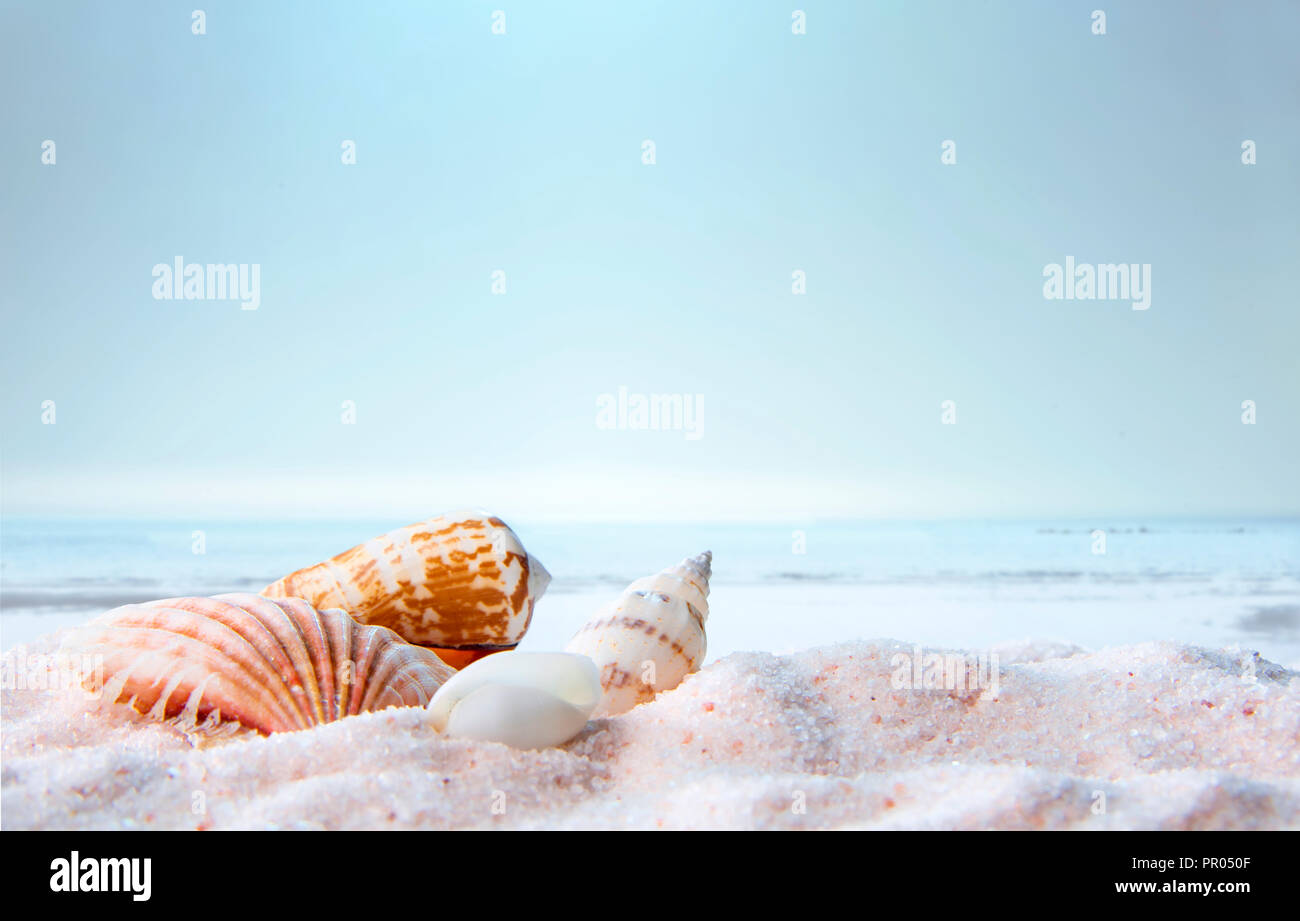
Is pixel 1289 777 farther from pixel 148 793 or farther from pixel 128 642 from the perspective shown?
pixel 128 642

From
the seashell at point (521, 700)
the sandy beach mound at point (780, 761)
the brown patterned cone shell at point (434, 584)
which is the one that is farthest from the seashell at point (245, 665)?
the brown patterned cone shell at point (434, 584)

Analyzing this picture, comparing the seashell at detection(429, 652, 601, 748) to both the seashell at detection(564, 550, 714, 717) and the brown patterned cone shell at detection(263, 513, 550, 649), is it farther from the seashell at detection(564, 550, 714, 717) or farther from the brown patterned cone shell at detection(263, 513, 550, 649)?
the brown patterned cone shell at detection(263, 513, 550, 649)

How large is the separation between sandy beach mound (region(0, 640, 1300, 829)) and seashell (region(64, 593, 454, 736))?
0.06 meters

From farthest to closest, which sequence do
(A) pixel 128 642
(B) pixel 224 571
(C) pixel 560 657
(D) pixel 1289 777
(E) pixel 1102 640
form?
(B) pixel 224 571
(E) pixel 1102 640
(A) pixel 128 642
(C) pixel 560 657
(D) pixel 1289 777

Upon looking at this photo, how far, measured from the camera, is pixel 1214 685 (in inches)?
55.2

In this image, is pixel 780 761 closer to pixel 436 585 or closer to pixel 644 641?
pixel 644 641

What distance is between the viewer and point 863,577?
6672mm

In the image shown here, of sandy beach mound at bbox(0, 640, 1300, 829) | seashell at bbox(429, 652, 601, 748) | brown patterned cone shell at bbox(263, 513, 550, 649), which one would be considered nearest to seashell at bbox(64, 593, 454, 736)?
sandy beach mound at bbox(0, 640, 1300, 829)

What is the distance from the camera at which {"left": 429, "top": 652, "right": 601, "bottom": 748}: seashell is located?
3.88 ft

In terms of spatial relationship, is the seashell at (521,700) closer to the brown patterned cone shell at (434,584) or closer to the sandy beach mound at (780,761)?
the sandy beach mound at (780,761)

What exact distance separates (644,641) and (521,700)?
1.80 ft
